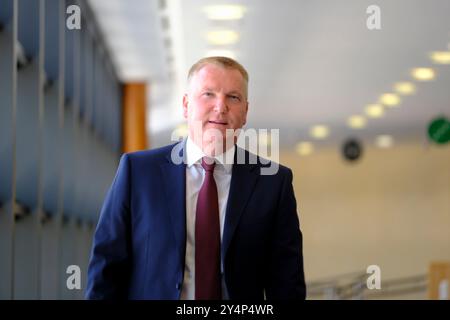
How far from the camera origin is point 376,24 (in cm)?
883

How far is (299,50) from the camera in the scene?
29.3 feet

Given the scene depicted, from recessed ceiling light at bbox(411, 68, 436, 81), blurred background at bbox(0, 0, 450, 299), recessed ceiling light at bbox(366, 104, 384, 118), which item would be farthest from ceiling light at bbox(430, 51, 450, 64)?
recessed ceiling light at bbox(366, 104, 384, 118)

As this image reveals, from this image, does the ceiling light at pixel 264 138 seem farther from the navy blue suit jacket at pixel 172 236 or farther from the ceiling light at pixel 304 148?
the ceiling light at pixel 304 148

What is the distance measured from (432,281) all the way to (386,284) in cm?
687

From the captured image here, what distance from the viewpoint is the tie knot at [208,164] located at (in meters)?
2.18

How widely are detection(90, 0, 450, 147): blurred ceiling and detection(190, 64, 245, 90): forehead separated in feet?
16.4

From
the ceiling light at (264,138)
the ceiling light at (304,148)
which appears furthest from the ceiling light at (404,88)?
the ceiling light at (264,138)

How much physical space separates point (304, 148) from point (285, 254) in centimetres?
1496

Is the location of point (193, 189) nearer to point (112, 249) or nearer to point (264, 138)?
point (112, 249)

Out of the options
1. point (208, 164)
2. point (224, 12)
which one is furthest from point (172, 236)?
point (224, 12)

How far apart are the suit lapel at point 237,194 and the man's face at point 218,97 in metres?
0.13

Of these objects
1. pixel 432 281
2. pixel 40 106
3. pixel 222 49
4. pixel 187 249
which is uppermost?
pixel 222 49
